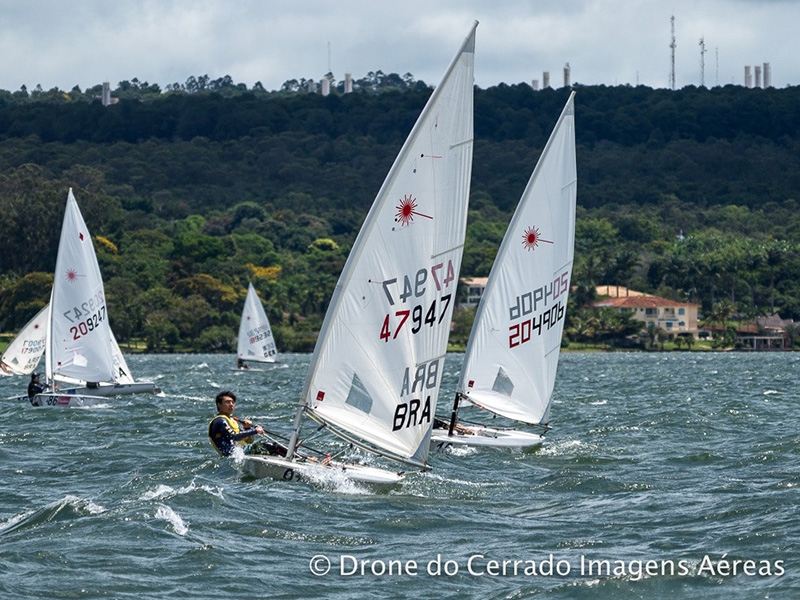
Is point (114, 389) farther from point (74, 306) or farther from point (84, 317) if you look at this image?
point (74, 306)

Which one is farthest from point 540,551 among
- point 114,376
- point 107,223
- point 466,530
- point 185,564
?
point 107,223

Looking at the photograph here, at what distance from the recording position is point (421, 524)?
17531 millimetres

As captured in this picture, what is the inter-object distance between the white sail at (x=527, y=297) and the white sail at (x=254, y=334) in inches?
2182

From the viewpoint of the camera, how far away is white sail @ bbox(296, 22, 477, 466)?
1830cm

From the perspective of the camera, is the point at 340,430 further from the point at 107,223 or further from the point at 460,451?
the point at 107,223

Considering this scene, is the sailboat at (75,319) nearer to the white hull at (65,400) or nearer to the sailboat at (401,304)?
the white hull at (65,400)

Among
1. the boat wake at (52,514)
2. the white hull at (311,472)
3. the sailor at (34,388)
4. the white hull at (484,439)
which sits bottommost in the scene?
the sailor at (34,388)

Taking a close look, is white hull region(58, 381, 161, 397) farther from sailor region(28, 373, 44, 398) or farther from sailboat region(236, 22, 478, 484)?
sailboat region(236, 22, 478, 484)

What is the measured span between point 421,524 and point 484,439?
8.17 m

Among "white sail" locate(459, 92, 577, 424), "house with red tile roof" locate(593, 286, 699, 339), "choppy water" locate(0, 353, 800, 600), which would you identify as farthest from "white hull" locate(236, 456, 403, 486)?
"house with red tile roof" locate(593, 286, 699, 339)

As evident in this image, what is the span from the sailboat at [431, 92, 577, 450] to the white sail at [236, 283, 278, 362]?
182 feet

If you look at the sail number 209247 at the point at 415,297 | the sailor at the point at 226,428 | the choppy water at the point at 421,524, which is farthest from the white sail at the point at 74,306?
the sail number 209247 at the point at 415,297

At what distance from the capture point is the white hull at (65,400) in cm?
3862

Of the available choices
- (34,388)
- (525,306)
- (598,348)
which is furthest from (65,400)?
(598,348)
